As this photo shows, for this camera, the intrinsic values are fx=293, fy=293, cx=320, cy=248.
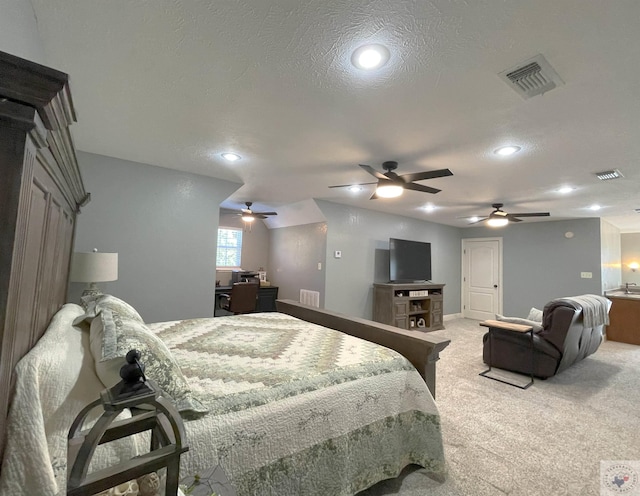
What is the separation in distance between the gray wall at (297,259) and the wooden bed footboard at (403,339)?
8.02 ft

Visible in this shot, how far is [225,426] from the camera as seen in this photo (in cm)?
123

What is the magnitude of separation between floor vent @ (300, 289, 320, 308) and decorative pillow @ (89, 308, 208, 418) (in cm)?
405

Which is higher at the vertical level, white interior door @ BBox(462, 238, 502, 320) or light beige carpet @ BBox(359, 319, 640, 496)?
white interior door @ BBox(462, 238, 502, 320)

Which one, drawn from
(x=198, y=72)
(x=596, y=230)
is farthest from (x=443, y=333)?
(x=198, y=72)

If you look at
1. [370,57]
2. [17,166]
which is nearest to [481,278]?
[370,57]

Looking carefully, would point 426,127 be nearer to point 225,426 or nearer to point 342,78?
point 342,78

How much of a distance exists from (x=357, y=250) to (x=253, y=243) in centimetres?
259

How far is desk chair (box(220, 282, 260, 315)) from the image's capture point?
16.9 ft

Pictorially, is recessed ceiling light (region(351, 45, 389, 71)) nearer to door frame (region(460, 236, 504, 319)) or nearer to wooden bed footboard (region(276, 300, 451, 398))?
wooden bed footboard (region(276, 300, 451, 398))

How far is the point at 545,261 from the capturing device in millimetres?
6465

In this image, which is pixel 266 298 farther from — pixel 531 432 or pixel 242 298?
pixel 531 432

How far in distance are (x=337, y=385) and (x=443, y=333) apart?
4980 millimetres

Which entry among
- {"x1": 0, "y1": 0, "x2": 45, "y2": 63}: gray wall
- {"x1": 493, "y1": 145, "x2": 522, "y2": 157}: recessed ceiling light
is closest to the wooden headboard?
{"x1": 0, "y1": 0, "x2": 45, "y2": 63}: gray wall

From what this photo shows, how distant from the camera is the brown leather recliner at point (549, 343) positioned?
332cm
